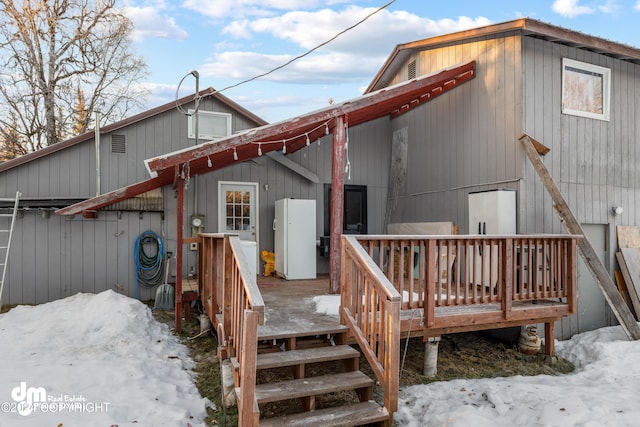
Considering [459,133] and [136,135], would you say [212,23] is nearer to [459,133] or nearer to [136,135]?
[136,135]

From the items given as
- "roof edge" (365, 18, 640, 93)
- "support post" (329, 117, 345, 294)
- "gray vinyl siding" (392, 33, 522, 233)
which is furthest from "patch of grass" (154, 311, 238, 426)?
"roof edge" (365, 18, 640, 93)

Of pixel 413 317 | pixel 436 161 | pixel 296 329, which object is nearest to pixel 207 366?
pixel 296 329

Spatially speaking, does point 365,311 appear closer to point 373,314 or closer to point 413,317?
point 373,314

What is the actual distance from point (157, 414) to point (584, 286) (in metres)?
6.29

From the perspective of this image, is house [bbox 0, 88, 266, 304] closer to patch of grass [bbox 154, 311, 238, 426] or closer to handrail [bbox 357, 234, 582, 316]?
patch of grass [bbox 154, 311, 238, 426]

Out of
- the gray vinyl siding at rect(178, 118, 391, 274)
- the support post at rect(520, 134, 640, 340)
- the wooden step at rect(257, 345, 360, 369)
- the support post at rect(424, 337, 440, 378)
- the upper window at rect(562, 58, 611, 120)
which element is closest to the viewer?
the wooden step at rect(257, 345, 360, 369)

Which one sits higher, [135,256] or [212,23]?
[212,23]

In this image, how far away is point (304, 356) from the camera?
350 centimetres

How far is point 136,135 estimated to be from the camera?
7.60 metres

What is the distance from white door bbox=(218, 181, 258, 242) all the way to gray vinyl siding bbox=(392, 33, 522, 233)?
3.15 metres

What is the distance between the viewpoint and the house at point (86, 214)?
687cm

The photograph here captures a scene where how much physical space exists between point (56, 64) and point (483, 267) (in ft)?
41.2

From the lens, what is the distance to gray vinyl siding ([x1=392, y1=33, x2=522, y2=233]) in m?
5.84

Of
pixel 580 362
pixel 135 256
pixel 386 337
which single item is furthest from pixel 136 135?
pixel 580 362
